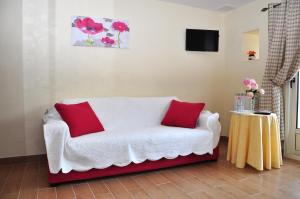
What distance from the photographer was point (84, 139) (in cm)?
237

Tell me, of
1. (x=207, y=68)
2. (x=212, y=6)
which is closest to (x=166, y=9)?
(x=212, y=6)

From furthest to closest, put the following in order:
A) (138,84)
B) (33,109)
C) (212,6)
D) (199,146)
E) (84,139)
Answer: (212,6)
(138,84)
(33,109)
(199,146)
(84,139)

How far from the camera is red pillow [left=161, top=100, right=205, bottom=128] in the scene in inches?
120

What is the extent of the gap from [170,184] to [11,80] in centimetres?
235

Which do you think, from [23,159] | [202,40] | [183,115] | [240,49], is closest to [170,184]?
[183,115]

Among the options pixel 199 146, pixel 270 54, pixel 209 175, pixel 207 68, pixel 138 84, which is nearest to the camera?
pixel 209 175

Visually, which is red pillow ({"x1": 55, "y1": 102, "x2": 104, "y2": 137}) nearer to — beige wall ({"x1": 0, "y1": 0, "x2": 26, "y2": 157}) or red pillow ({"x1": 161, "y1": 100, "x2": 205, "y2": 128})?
beige wall ({"x1": 0, "y1": 0, "x2": 26, "y2": 157})

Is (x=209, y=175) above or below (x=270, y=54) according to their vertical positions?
below

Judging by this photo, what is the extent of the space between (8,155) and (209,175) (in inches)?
99.0

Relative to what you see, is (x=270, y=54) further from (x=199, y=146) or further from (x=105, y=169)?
(x=105, y=169)

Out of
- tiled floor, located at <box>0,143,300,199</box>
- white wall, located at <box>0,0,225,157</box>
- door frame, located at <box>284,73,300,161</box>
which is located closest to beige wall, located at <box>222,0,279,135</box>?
white wall, located at <box>0,0,225,157</box>

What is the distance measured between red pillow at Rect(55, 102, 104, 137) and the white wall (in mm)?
660

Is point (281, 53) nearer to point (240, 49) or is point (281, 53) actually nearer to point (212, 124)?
point (240, 49)

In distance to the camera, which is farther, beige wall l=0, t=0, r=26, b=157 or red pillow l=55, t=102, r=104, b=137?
beige wall l=0, t=0, r=26, b=157
